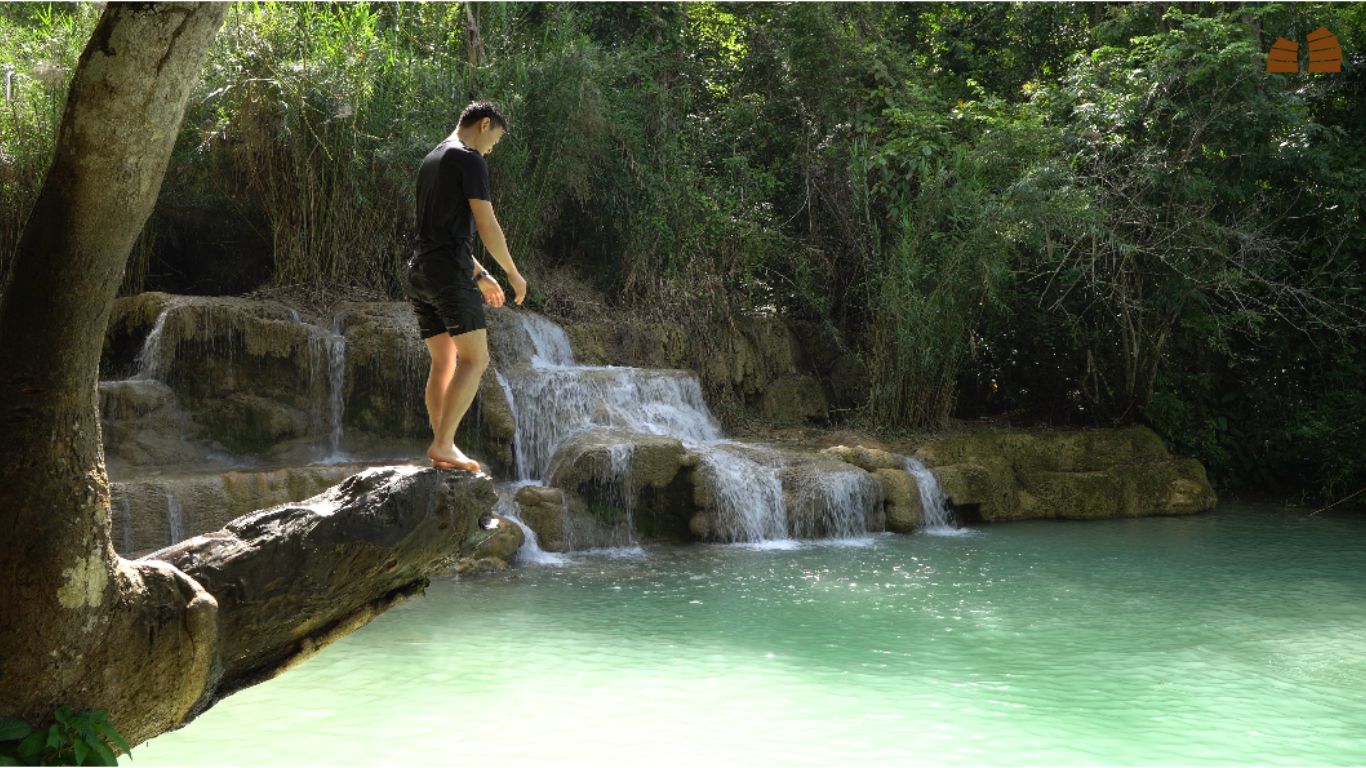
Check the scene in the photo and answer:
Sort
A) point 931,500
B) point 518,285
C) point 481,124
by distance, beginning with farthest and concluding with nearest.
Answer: point 931,500, point 518,285, point 481,124

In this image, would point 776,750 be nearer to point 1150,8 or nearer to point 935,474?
point 935,474

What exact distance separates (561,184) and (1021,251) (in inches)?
188

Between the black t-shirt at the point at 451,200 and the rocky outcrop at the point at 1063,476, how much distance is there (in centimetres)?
743

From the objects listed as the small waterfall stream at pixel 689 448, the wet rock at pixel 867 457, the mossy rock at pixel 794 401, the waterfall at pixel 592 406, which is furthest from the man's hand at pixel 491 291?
the mossy rock at pixel 794 401

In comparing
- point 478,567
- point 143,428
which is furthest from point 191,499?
point 478,567

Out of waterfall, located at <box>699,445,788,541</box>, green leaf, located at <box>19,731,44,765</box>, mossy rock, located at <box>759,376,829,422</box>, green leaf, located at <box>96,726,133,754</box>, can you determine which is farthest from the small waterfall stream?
green leaf, located at <box>19,731,44,765</box>

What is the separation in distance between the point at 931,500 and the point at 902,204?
11.7 ft

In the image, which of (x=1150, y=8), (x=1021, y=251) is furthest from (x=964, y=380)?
(x=1150, y=8)

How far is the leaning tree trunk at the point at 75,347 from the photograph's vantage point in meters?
2.96

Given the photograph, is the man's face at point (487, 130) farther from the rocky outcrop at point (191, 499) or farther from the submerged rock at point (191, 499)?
the rocky outcrop at point (191, 499)

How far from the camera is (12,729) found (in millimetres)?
2883

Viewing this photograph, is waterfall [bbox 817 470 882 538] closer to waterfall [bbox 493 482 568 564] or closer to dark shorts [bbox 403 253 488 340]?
waterfall [bbox 493 482 568 564]

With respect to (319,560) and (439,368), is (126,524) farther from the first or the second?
(319,560)

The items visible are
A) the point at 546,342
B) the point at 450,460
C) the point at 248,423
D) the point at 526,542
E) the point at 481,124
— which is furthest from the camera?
the point at 546,342
